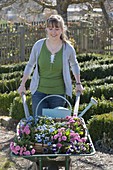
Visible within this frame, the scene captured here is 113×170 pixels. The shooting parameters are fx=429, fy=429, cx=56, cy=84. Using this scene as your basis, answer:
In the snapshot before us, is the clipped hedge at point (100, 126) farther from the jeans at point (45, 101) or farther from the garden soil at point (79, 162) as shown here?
the jeans at point (45, 101)

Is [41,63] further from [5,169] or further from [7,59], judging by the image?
[7,59]

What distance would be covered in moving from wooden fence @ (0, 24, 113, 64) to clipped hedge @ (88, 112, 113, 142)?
26.5ft

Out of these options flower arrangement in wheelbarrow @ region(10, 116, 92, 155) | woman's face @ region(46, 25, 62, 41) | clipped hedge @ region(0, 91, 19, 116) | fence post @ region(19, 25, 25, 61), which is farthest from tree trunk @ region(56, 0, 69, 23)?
flower arrangement in wheelbarrow @ region(10, 116, 92, 155)

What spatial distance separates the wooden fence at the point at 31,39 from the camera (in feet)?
46.3

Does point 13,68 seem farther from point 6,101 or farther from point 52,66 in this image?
point 52,66

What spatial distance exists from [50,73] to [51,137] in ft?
2.85

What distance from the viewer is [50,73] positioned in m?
4.28

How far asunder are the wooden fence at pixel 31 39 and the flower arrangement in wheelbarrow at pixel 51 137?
31.9ft

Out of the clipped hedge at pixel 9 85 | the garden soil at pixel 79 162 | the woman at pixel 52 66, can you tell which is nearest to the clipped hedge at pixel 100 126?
the garden soil at pixel 79 162

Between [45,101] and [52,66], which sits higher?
[52,66]

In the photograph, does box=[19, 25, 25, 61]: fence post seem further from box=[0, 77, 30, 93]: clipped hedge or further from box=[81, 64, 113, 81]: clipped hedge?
box=[0, 77, 30, 93]: clipped hedge

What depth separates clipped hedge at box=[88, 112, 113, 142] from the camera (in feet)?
17.8

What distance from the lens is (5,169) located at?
4.74m

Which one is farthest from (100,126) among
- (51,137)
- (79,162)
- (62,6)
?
(62,6)
